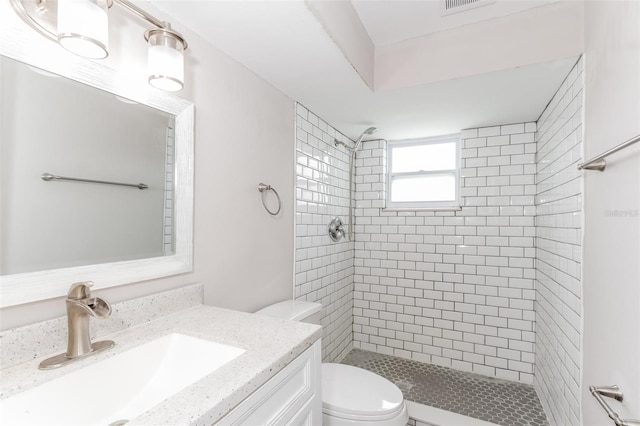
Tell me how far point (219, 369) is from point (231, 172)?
101 centimetres

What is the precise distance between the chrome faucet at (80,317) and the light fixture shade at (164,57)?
71cm

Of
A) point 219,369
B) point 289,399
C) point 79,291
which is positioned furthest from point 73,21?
point 289,399

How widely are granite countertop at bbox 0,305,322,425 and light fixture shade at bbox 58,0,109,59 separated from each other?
84cm

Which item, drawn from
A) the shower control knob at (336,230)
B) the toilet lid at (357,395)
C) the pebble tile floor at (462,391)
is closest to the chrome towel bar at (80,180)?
the toilet lid at (357,395)

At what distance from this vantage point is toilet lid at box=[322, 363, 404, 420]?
144 cm

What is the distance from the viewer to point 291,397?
0.91 metres

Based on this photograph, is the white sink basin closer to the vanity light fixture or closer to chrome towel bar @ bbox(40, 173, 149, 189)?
chrome towel bar @ bbox(40, 173, 149, 189)

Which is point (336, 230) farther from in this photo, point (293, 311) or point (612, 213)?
point (612, 213)

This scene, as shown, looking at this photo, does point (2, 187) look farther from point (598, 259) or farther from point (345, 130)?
point (345, 130)

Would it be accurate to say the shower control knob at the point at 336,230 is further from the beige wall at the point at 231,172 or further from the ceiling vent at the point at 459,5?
the ceiling vent at the point at 459,5

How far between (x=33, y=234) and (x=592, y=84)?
2141mm

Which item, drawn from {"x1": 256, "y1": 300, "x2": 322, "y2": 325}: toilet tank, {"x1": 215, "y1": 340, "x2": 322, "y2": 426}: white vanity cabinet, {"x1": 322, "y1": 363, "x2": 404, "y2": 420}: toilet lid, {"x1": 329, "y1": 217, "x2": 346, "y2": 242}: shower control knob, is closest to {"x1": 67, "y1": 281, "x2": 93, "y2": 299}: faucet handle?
{"x1": 215, "y1": 340, "x2": 322, "y2": 426}: white vanity cabinet

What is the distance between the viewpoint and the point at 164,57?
3.43ft

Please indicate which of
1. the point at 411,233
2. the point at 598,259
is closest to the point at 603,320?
the point at 598,259
